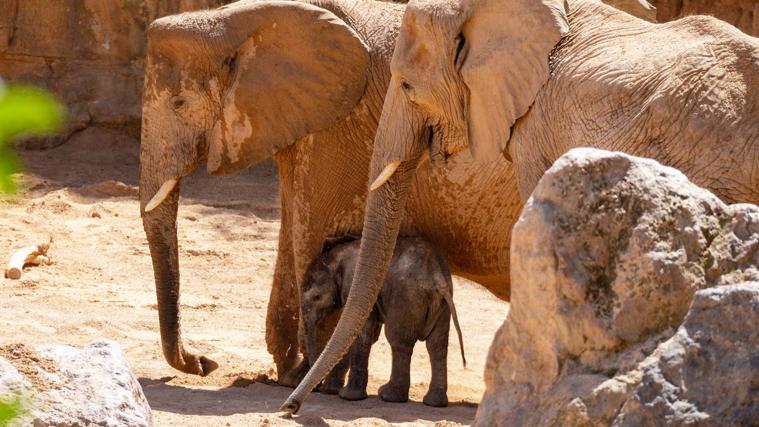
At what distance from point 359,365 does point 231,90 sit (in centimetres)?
150

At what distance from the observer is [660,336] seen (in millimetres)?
2545

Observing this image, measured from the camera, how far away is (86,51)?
11.8 meters

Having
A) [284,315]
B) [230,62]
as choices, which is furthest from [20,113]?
[284,315]

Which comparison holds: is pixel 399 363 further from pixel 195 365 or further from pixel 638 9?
pixel 638 9

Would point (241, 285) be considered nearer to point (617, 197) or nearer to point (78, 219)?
point (78, 219)

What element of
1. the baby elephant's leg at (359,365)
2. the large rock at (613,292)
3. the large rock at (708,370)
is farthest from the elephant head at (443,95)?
the large rock at (708,370)

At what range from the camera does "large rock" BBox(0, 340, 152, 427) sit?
317cm

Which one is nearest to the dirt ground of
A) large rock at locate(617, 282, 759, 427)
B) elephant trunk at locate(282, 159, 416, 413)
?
elephant trunk at locate(282, 159, 416, 413)

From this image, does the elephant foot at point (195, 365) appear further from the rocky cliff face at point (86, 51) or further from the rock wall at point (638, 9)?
the rocky cliff face at point (86, 51)

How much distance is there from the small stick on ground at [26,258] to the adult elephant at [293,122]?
7.34 ft

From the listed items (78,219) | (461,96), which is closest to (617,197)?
(461,96)

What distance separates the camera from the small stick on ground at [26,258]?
852 cm

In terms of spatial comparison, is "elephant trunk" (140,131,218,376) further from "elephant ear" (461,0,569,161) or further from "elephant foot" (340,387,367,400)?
"elephant ear" (461,0,569,161)

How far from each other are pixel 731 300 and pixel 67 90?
32.7 ft
